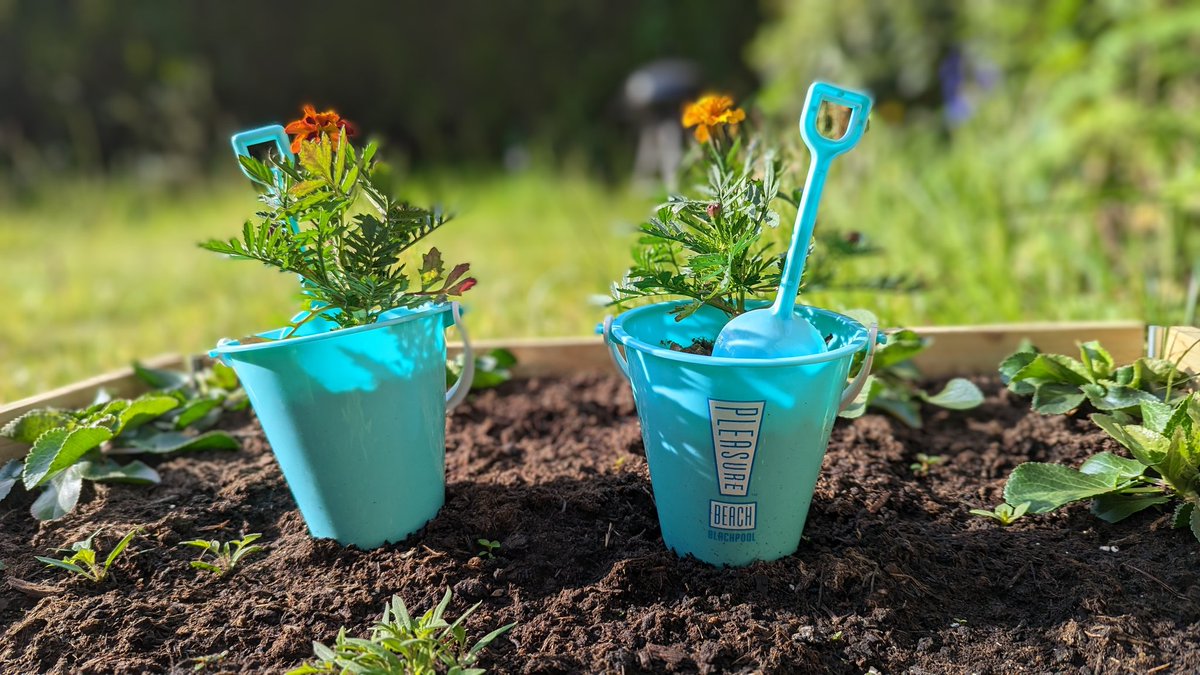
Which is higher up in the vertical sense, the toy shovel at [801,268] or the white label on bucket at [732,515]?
the toy shovel at [801,268]

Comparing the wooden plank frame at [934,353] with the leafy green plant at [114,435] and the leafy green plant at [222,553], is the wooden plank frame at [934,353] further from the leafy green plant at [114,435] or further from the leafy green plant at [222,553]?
the leafy green plant at [222,553]

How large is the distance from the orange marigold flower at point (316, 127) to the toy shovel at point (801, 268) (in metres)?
0.64

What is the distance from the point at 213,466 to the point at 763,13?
23.0 feet

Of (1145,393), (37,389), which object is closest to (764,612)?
(1145,393)

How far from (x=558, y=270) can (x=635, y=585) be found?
2.61 meters

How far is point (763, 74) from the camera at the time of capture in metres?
7.07

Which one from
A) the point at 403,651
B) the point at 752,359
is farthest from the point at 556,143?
the point at 403,651

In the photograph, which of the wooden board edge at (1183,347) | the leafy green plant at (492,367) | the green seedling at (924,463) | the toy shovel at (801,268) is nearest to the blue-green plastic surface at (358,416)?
the toy shovel at (801,268)

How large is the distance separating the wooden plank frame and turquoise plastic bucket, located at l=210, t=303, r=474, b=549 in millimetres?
743

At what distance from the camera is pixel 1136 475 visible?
1.41 m

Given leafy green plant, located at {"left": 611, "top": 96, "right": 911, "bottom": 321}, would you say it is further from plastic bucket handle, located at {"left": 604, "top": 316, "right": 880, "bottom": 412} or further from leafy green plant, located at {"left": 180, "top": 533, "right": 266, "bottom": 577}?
leafy green plant, located at {"left": 180, "top": 533, "right": 266, "bottom": 577}

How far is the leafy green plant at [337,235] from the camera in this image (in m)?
1.25

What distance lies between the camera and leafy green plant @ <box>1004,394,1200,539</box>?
4.48ft

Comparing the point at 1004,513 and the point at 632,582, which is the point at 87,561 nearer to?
the point at 632,582
